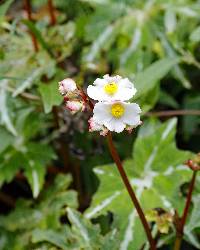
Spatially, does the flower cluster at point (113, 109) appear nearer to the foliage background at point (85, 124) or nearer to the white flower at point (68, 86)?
the white flower at point (68, 86)

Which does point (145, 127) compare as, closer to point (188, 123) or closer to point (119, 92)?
point (188, 123)

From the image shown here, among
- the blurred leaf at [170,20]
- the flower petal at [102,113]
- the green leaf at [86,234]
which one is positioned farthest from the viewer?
the blurred leaf at [170,20]

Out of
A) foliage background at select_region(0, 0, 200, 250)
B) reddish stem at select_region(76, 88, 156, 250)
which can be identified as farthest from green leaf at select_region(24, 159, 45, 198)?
reddish stem at select_region(76, 88, 156, 250)

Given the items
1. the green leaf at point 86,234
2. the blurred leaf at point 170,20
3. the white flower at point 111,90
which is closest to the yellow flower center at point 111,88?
the white flower at point 111,90

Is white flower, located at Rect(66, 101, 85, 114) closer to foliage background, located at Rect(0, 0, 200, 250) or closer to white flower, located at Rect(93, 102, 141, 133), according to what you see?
white flower, located at Rect(93, 102, 141, 133)

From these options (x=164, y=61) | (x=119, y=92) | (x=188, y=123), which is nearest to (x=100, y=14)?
(x=164, y=61)

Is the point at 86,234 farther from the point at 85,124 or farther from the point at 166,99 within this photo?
the point at 166,99
